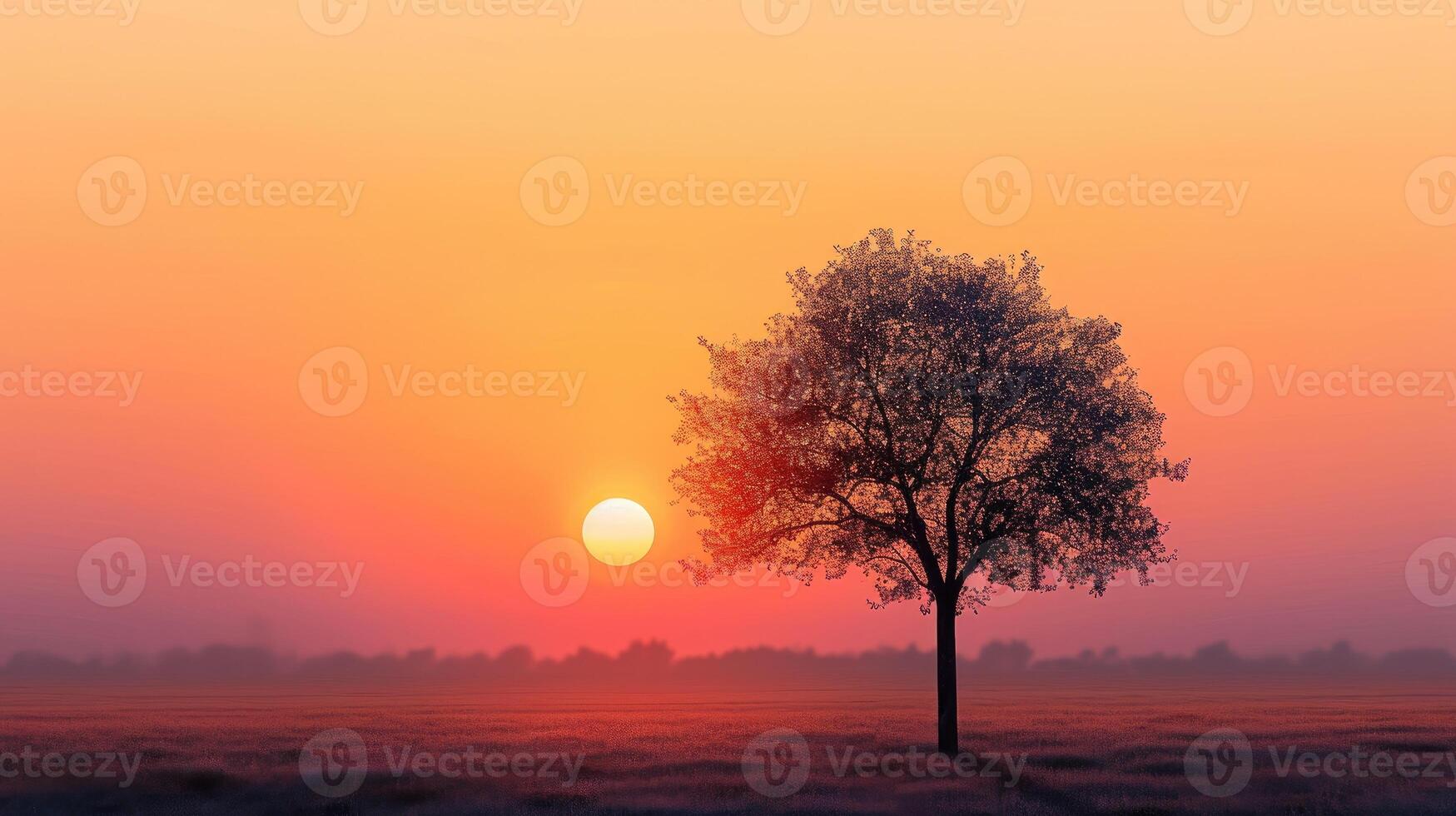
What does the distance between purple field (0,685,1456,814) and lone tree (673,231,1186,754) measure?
259 inches

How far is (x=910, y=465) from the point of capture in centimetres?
4094

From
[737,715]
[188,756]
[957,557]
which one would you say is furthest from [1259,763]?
[188,756]

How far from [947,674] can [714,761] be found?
869cm

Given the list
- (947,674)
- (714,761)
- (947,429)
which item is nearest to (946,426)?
(947,429)

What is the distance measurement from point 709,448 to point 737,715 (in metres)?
23.5

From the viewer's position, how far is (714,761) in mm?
37344

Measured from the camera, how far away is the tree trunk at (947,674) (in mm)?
39938

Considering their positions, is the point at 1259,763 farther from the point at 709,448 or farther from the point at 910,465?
the point at 709,448

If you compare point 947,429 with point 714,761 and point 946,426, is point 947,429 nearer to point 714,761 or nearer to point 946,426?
point 946,426

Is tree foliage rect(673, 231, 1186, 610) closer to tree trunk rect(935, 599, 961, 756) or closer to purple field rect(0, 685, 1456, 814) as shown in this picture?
tree trunk rect(935, 599, 961, 756)

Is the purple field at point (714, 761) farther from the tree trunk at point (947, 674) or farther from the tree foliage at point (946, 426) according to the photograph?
the tree foliage at point (946, 426)

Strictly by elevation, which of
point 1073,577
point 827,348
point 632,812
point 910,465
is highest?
point 827,348

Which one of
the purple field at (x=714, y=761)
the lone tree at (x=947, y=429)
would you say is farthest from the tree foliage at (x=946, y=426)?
the purple field at (x=714, y=761)

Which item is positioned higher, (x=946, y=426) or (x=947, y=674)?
(x=946, y=426)
